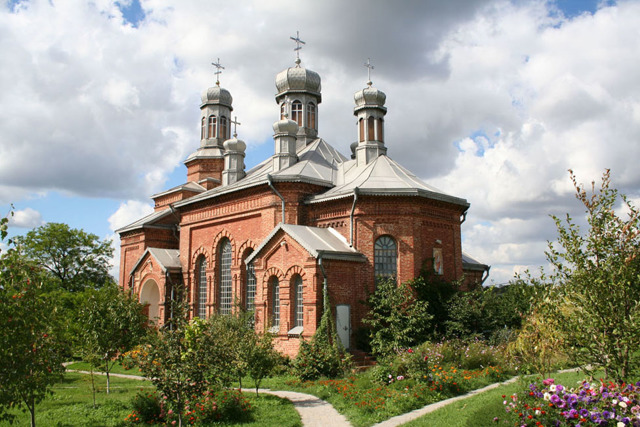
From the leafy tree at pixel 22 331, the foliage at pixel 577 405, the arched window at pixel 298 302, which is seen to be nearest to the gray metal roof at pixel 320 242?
the arched window at pixel 298 302

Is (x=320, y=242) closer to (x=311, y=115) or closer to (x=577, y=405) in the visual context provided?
(x=311, y=115)

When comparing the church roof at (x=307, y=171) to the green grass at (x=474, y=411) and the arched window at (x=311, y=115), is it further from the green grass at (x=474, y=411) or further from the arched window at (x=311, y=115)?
the green grass at (x=474, y=411)

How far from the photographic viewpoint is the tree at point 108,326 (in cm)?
1534

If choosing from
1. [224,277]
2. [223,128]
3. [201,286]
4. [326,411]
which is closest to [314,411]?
[326,411]

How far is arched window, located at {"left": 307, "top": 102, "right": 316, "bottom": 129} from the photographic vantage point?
2798 cm

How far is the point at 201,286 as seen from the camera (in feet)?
84.6

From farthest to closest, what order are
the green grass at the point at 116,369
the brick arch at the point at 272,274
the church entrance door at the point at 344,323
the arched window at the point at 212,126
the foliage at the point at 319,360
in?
the arched window at the point at 212,126, the green grass at the point at 116,369, the brick arch at the point at 272,274, the church entrance door at the point at 344,323, the foliage at the point at 319,360

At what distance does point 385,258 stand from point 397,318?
2624 millimetres

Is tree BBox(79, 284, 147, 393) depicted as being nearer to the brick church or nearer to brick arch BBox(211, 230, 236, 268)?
the brick church

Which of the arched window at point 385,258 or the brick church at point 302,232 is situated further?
the arched window at point 385,258

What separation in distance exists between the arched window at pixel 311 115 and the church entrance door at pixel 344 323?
1234 cm

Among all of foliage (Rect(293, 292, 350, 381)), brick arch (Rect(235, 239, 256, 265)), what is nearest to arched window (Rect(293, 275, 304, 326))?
foliage (Rect(293, 292, 350, 381))

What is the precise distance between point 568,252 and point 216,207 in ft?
63.8

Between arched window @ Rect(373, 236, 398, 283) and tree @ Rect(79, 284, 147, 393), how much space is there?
836 centimetres
